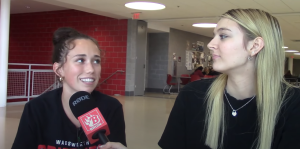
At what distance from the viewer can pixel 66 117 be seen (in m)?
1.61

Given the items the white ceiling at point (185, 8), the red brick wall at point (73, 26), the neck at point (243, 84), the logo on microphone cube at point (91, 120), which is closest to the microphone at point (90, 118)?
the logo on microphone cube at point (91, 120)

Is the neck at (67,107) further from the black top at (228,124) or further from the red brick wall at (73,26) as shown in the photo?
the red brick wall at (73,26)

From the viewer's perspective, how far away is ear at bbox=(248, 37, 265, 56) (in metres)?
1.38

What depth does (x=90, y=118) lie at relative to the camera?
1.27m

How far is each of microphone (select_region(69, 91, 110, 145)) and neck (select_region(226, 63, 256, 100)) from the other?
67 centimetres

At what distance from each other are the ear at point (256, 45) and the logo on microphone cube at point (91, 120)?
754 millimetres

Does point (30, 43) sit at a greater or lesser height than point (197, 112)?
greater

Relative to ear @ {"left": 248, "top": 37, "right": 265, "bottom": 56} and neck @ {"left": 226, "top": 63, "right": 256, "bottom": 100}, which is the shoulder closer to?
neck @ {"left": 226, "top": 63, "right": 256, "bottom": 100}

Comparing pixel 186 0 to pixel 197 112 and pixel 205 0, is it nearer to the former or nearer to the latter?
pixel 205 0

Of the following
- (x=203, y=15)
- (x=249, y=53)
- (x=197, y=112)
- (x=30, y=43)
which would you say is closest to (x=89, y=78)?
(x=197, y=112)

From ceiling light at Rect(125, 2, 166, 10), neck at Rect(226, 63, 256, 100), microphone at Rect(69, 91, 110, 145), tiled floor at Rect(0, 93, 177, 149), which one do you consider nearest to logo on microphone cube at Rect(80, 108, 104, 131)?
microphone at Rect(69, 91, 110, 145)

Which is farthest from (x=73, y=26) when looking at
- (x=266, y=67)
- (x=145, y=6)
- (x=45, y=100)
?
(x=266, y=67)

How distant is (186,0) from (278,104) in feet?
21.8

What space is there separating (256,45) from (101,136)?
80 cm
